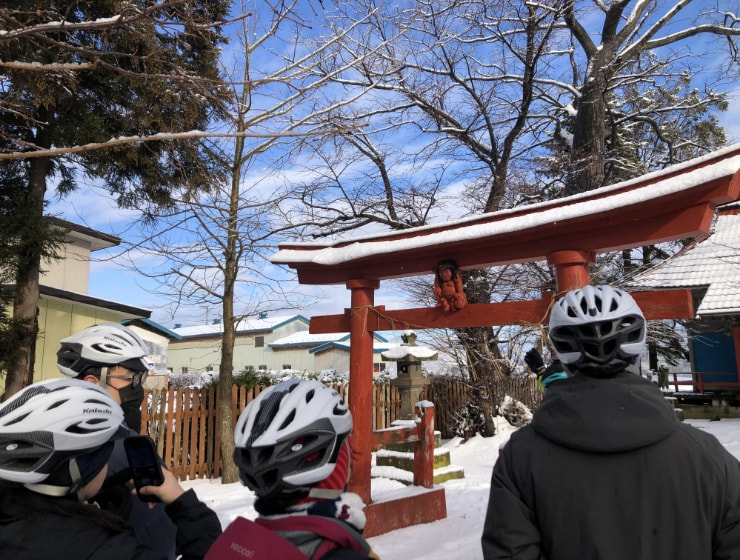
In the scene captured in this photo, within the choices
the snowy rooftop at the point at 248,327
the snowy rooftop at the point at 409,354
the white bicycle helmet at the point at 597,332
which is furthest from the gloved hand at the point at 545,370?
the snowy rooftop at the point at 248,327

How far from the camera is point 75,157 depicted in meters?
7.63

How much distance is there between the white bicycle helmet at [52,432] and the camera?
1511 millimetres

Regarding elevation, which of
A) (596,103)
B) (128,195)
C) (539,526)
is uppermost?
(596,103)

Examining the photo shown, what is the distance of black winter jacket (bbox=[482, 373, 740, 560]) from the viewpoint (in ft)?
5.01

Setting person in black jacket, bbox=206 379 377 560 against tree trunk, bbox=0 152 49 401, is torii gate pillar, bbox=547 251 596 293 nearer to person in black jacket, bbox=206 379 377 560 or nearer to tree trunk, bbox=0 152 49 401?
person in black jacket, bbox=206 379 377 560

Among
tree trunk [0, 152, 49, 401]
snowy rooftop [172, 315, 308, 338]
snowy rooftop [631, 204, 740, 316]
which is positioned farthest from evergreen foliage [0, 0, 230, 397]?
snowy rooftop [172, 315, 308, 338]

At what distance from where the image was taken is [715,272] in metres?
16.1

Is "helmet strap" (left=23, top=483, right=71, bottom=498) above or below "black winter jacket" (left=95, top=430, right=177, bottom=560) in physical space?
above

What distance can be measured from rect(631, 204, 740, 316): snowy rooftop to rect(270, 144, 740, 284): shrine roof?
30.3ft

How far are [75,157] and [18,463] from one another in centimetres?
732

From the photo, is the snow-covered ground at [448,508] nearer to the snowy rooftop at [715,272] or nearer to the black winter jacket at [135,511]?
the snowy rooftop at [715,272]

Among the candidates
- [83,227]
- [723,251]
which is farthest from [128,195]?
[723,251]

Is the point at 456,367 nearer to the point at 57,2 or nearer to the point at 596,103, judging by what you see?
the point at 596,103

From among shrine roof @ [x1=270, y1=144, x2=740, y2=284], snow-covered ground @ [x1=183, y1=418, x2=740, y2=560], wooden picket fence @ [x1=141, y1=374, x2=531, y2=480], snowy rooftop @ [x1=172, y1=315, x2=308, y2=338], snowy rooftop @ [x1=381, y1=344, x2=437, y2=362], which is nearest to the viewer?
shrine roof @ [x1=270, y1=144, x2=740, y2=284]
